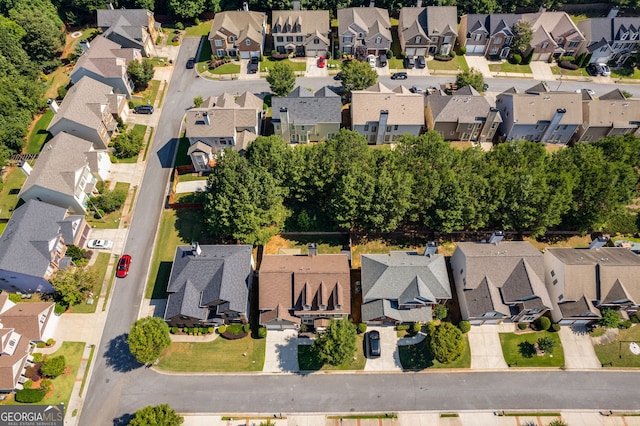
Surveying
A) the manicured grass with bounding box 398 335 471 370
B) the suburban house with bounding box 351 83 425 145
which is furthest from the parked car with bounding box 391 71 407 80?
the manicured grass with bounding box 398 335 471 370

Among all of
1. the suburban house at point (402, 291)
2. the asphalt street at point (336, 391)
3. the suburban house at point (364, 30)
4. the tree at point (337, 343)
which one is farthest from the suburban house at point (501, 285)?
the suburban house at point (364, 30)

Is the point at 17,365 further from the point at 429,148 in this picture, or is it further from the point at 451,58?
the point at 451,58

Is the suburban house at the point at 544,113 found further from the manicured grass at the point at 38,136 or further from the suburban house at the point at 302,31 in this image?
the manicured grass at the point at 38,136

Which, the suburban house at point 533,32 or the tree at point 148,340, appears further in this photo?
the suburban house at point 533,32

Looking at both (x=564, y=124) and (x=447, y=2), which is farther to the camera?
(x=447, y=2)

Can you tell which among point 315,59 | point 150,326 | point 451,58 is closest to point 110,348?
point 150,326

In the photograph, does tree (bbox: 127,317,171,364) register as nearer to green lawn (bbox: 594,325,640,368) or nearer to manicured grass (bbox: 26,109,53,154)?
manicured grass (bbox: 26,109,53,154)
